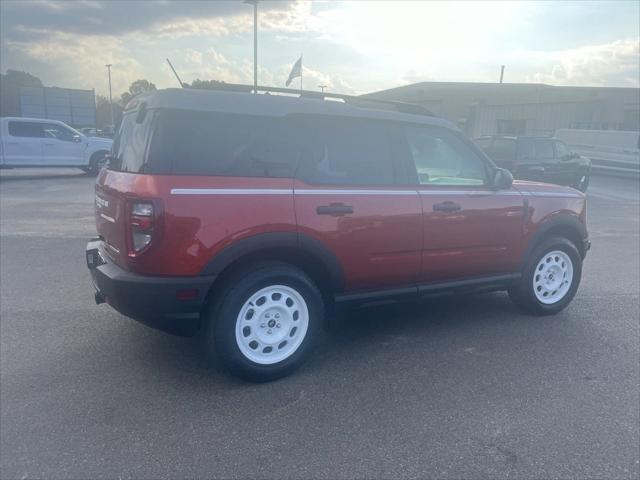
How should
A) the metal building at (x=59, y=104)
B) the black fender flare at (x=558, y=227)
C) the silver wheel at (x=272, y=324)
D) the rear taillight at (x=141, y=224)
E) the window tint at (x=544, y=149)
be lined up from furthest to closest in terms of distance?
the metal building at (x=59, y=104)
the window tint at (x=544, y=149)
the black fender flare at (x=558, y=227)
the silver wheel at (x=272, y=324)
the rear taillight at (x=141, y=224)

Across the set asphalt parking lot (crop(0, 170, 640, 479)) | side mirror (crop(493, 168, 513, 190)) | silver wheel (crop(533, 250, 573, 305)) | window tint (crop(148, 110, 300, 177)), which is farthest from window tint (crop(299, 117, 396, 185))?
silver wheel (crop(533, 250, 573, 305))

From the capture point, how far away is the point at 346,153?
394 centimetres

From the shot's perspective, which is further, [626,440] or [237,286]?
[237,286]

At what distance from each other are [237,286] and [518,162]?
1123 cm

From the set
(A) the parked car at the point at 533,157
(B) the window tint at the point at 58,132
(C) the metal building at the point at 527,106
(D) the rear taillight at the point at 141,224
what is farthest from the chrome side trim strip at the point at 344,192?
(C) the metal building at the point at 527,106

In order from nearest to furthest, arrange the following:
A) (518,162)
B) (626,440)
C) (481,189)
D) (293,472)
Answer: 1. (293,472)
2. (626,440)
3. (481,189)
4. (518,162)

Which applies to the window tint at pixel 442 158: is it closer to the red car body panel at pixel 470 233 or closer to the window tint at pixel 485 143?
the red car body panel at pixel 470 233

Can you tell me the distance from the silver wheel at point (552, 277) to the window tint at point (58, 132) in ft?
53.4

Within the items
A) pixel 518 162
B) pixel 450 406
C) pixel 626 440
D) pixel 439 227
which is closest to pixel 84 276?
pixel 439 227

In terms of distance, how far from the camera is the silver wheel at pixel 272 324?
358 centimetres

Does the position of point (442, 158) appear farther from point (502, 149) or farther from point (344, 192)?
point (502, 149)

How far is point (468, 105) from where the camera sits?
3562 cm

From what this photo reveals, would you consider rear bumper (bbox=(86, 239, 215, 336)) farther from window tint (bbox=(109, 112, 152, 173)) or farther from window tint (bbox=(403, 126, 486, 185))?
window tint (bbox=(403, 126, 486, 185))

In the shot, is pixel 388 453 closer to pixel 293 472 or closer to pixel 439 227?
pixel 293 472
